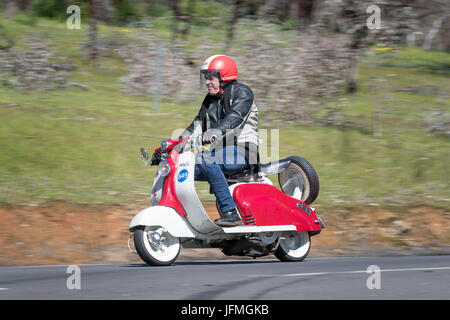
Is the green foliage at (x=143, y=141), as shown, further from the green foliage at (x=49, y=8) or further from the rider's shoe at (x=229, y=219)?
the green foliage at (x=49, y=8)

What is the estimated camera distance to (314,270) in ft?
28.2

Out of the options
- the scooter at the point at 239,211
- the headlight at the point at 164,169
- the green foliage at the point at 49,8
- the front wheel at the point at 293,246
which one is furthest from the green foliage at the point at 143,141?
the green foliage at the point at 49,8

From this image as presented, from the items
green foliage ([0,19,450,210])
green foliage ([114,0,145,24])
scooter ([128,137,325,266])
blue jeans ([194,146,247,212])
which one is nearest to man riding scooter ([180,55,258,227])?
blue jeans ([194,146,247,212])

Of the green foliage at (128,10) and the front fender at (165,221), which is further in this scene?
the green foliage at (128,10)

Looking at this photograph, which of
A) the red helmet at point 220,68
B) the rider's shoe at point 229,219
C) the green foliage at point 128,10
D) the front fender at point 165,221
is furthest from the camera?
the green foliage at point 128,10

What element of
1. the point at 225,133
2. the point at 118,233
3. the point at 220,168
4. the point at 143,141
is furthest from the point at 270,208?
the point at 143,141

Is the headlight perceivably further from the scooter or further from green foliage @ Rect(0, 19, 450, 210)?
green foliage @ Rect(0, 19, 450, 210)

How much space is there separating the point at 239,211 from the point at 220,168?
55 cm

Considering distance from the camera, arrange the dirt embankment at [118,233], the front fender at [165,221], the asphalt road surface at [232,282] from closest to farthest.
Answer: the asphalt road surface at [232,282] → the front fender at [165,221] → the dirt embankment at [118,233]

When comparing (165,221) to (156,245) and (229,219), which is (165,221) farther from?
(229,219)

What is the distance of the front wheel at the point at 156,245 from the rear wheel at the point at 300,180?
1.78m

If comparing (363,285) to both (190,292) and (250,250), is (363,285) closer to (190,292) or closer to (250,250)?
(190,292)

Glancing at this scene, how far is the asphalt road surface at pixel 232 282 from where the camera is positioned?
6.48m
